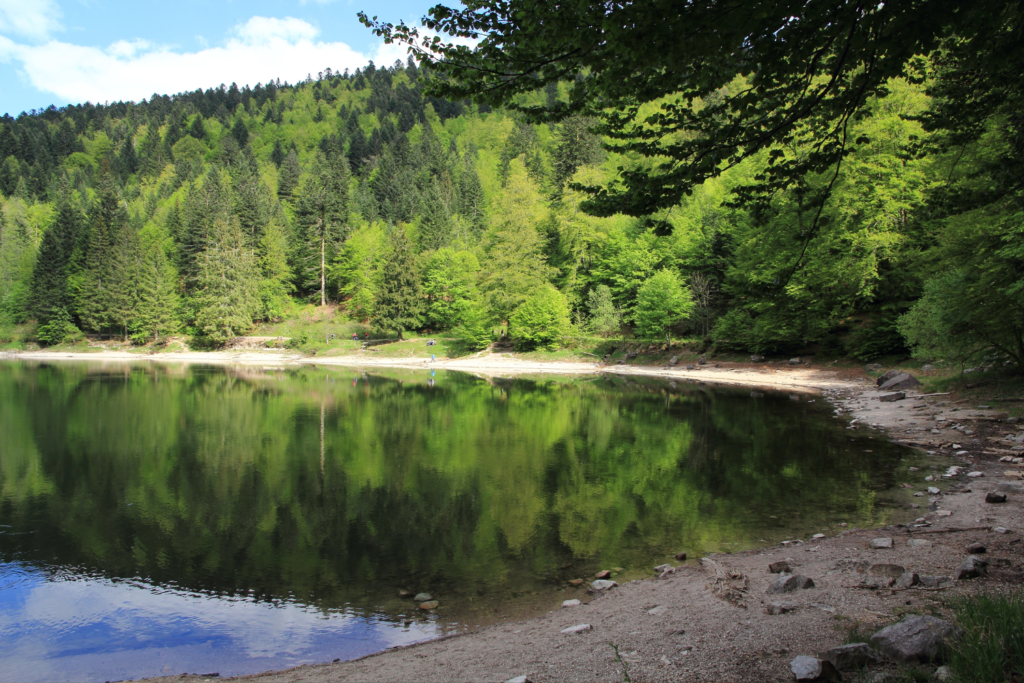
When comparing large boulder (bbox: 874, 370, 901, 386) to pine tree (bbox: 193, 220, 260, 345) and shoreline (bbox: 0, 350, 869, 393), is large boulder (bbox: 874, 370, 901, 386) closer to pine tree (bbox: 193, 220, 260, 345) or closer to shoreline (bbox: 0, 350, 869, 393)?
shoreline (bbox: 0, 350, 869, 393)

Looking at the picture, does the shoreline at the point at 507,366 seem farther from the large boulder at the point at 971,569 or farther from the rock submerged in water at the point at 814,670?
the rock submerged in water at the point at 814,670

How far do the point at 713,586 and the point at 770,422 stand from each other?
16237 millimetres

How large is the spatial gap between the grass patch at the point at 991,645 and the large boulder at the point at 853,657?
1.54 feet

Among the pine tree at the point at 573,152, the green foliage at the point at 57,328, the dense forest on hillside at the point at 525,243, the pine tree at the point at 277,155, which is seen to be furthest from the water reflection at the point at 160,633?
the pine tree at the point at 277,155

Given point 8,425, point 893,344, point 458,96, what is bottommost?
point 8,425

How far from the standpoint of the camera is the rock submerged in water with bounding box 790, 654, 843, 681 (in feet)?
12.8

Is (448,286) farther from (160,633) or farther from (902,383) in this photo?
(160,633)

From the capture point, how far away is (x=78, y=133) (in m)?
150

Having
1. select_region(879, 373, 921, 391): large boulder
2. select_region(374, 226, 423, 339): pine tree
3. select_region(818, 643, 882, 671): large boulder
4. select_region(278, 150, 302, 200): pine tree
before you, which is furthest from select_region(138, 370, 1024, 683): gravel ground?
select_region(278, 150, 302, 200): pine tree

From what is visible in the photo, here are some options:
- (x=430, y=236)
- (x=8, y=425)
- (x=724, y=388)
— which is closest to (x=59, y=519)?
(x=8, y=425)

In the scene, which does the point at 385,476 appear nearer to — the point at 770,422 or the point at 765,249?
the point at 770,422

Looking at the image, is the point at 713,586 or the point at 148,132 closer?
the point at 713,586

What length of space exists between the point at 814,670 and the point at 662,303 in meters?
41.6

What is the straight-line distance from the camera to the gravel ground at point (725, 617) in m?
4.80
